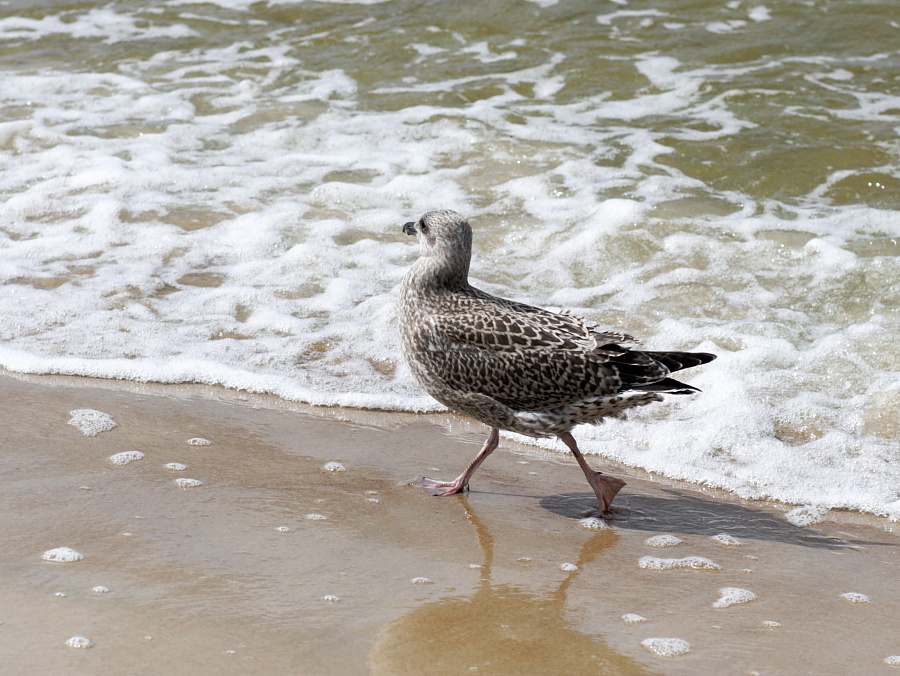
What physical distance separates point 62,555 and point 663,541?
2374 mm

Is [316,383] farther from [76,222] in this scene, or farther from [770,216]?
[770,216]

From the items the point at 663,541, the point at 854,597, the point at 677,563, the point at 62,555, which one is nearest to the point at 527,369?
the point at 663,541

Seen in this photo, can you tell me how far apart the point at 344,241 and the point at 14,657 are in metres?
5.24

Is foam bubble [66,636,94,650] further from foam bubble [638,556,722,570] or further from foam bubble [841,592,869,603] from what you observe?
foam bubble [841,592,869,603]

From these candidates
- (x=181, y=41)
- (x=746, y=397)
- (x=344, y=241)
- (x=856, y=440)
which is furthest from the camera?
(x=181, y=41)

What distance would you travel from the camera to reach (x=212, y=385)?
607 centimetres

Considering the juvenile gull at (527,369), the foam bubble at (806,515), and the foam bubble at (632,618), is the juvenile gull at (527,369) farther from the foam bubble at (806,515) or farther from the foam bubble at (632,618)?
the foam bubble at (632,618)

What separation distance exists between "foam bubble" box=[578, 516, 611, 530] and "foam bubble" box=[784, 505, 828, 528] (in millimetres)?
871

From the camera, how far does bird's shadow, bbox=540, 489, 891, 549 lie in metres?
4.73

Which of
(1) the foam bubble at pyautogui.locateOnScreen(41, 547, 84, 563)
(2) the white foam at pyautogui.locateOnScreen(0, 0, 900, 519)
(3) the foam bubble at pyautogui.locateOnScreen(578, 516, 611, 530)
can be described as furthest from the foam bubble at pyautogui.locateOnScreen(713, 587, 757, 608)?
(1) the foam bubble at pyautogui.locateOnScreen(41, 547, 84, 563)

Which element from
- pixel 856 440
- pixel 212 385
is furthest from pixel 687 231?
pixel 212 385

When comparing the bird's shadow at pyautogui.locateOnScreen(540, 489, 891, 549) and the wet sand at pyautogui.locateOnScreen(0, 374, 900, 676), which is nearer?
the wet sand at pyautogui.locateOnScreen(0, 374, 900, 676)

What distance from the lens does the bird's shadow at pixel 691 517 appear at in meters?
4.73

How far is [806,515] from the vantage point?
4.99 m
